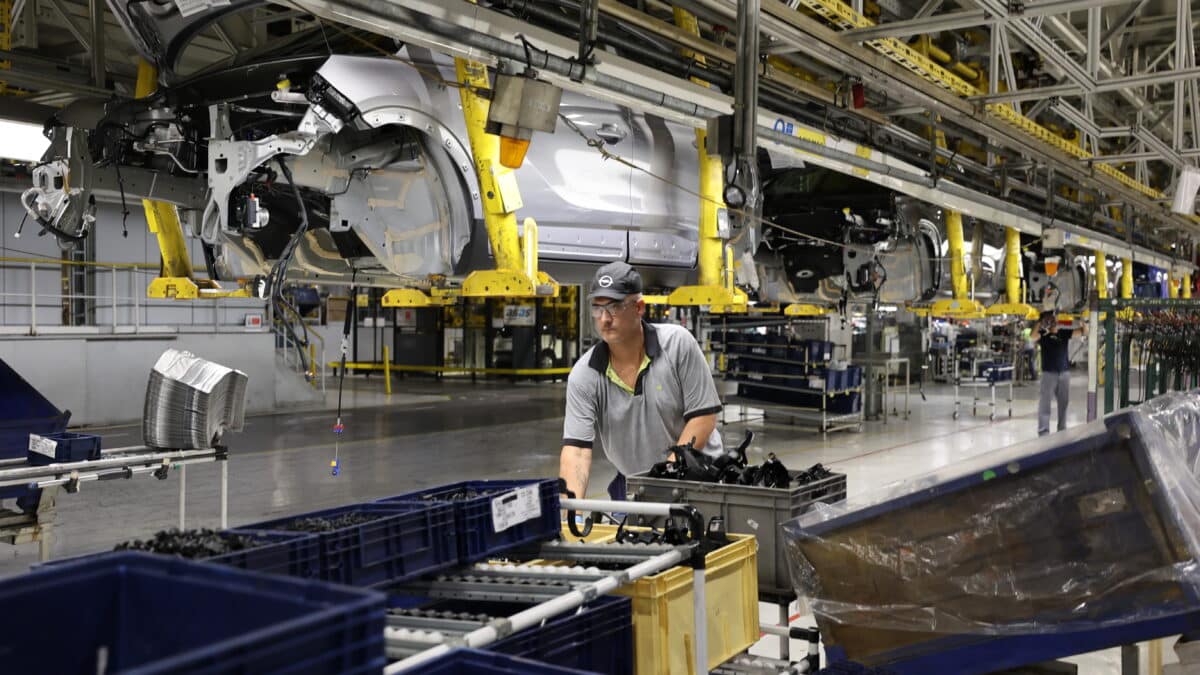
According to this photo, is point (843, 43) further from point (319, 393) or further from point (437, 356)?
point (437, 356)

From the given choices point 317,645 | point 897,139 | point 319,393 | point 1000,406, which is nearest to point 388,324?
point 319,393

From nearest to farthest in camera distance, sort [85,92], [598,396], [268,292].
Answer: [598,396], [268,292], [85,92]

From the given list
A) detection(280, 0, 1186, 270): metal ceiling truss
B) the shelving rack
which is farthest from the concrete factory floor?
detection(280, 0, 1186, 270): metal ceiling truss

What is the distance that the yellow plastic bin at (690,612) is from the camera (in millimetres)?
2312

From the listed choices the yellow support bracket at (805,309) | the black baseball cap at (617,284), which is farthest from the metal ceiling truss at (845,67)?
the yellow support bracket at (805,309)

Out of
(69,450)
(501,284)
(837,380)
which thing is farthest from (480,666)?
(837,380)

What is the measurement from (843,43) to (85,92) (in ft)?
16.8

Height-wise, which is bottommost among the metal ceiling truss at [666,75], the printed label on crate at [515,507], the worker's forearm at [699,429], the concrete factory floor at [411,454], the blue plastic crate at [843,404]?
the concrete factory floor at [411,454]

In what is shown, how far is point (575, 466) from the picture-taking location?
12.0ft

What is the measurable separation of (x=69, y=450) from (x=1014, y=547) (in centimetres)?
476

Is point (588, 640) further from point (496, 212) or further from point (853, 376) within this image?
point (853, 376)

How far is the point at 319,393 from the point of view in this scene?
52.0ft

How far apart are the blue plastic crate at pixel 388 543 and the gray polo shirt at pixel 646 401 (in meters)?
1.43

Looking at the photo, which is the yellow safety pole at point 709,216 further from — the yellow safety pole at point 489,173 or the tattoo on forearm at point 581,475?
A: the tattoo on forearm at point 581,475
